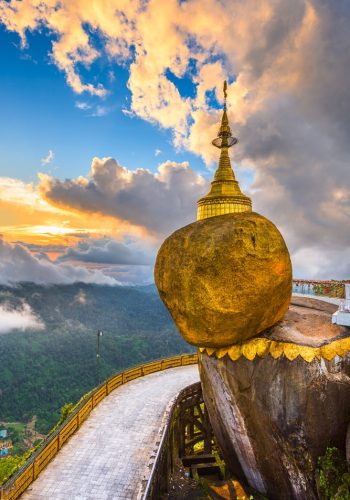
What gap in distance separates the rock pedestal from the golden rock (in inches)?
48.6

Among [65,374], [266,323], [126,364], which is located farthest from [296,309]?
[126,364]

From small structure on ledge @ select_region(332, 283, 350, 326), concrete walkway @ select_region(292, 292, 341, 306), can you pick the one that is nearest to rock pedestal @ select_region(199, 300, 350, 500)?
small structure on ledge @ select_region(332, 283, 350, 326)

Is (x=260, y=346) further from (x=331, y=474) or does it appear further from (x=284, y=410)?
(x=331, y=474)

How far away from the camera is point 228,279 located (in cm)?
1130

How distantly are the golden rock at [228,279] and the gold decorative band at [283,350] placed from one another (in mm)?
327

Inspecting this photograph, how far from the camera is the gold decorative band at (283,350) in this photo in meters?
11.0

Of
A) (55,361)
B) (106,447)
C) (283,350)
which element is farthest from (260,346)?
(55,361)

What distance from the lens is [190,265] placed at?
38.3 feet

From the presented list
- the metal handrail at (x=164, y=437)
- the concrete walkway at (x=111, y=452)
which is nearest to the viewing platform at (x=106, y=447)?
the concrete walkway at (x=111, y=452)

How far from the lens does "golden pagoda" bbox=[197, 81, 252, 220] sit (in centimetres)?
2139

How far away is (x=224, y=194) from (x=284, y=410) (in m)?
14.0

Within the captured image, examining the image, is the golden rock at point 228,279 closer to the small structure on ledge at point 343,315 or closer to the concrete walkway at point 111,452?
the small structure on ledge at point 343,315

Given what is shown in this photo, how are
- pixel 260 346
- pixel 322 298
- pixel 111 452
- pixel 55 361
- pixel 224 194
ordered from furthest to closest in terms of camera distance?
pixel 55 361 → pixel 224 194 → pixel 322 298 → pixel 111 452 → pixel 260 346

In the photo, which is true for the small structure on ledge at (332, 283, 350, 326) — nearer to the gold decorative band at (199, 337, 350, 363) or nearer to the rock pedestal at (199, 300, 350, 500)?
the rock pedestal at (199, 300, 350, 500)
